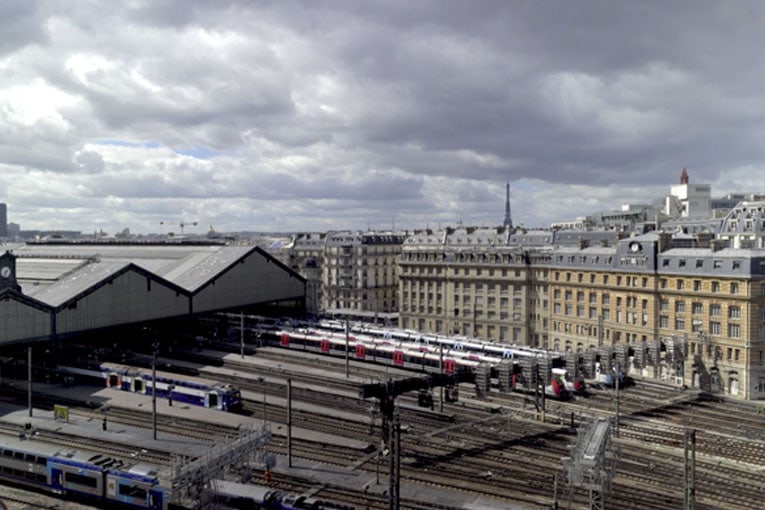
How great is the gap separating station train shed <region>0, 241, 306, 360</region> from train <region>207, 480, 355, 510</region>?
1950 inches

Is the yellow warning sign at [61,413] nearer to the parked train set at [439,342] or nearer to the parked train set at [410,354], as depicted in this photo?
the parked train set at [439,342]

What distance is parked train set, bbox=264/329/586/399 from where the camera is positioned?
79688mm

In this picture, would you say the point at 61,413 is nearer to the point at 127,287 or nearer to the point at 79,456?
the point at 79,456

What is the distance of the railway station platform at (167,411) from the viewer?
6116 centimetres

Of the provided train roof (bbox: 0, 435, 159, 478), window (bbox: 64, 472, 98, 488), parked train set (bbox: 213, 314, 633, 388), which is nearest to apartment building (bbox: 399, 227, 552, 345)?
parked train set (bbox: 213, 314, 633, 388)

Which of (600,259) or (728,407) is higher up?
(600,259)

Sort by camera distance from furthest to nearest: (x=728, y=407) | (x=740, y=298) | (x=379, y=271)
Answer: (x=379, y=271) < (x=740, y=298) < (x=728, y=407)

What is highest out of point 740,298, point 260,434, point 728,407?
point 740,298

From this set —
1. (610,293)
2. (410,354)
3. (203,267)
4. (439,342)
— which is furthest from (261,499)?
(203,267)

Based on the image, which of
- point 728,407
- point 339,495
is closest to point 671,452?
point 728,407

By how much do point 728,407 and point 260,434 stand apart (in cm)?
5861

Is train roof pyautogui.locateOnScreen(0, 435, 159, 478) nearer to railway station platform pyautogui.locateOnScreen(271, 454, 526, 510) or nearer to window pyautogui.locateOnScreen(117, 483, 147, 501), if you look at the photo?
window pyautogui.locateOnScreen(117, 483, 147, 501)

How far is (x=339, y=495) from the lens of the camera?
1876 inches

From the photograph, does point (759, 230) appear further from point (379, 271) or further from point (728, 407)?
point (379, 271)
